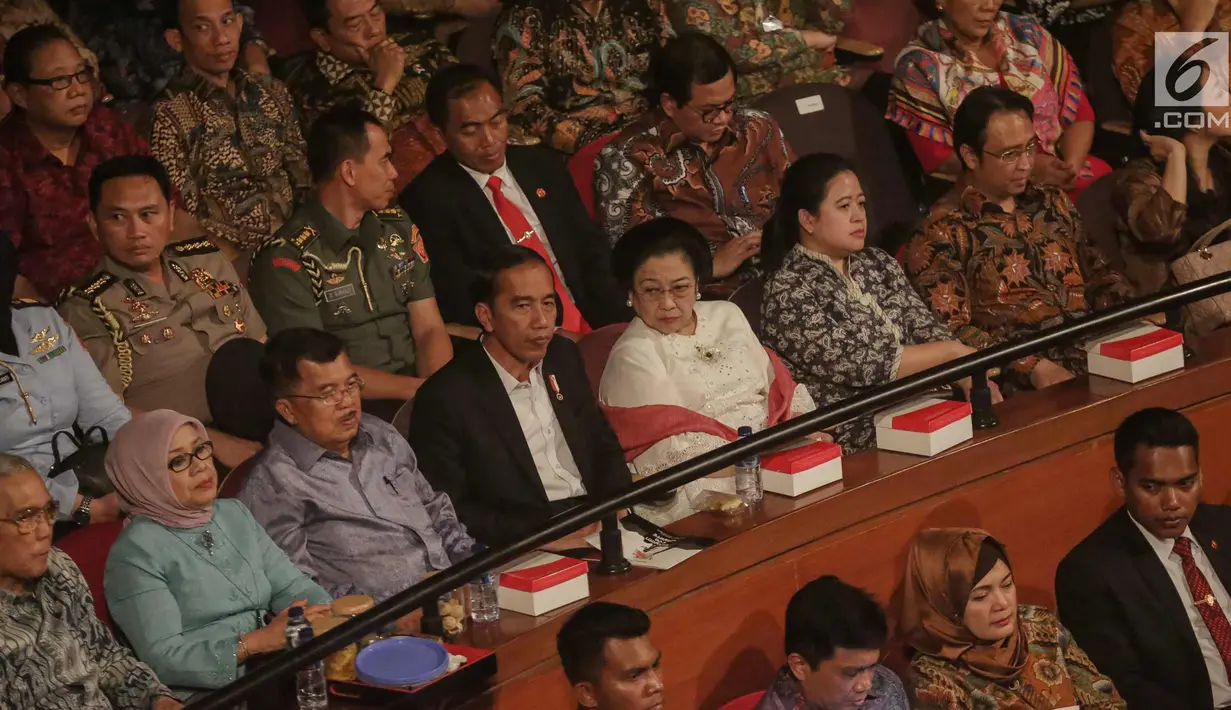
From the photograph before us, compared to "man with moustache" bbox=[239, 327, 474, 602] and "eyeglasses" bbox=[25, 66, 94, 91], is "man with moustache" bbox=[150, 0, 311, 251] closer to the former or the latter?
"eyeglasses" bbox=[25, 66, 94, 91]

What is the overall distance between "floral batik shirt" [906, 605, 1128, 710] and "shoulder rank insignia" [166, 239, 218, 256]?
6.63 feet

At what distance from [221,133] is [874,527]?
2.13 m

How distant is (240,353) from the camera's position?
4.20m

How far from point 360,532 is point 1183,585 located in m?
1.90

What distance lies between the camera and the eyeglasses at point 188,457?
341 cm

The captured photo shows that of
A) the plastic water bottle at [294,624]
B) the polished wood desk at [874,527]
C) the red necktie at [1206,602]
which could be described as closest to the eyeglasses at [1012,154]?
the polished wood desk at [874,527]

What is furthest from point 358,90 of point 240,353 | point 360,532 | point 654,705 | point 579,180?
point 654,705

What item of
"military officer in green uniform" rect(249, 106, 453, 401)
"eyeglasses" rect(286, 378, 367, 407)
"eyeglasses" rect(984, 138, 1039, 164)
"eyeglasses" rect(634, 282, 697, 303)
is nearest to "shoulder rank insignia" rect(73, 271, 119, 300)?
"military officer in green uniform" rect(249, 106, 453, 401)

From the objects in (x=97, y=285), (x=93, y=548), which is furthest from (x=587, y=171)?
(x=93, y=548)

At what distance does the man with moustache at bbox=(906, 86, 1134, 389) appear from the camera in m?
5.04

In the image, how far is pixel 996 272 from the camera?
5.07m

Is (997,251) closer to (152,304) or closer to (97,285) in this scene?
(152,304)

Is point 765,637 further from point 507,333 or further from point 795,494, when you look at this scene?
point 507,333

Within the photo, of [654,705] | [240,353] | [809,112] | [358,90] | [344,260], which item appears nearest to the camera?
[654,705]
